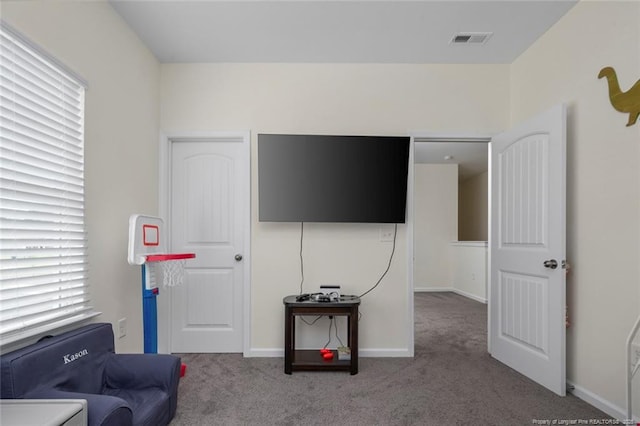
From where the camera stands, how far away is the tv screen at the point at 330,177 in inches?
131

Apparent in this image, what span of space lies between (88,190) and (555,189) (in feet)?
10.6

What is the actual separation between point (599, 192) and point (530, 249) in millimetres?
655

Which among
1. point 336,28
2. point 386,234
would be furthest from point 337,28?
point 386,234

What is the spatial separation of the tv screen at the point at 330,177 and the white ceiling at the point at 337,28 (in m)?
0.77

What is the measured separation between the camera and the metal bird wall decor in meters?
2.18

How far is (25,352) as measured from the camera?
1653mm

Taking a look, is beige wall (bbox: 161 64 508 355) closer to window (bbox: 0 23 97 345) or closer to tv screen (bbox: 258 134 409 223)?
tv screen (bbox: 258 134 409 223)

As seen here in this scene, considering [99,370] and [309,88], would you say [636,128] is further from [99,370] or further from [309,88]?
[99,370]

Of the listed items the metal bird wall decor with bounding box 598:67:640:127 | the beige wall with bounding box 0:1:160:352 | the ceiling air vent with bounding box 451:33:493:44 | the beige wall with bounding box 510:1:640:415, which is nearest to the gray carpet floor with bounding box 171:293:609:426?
the beige wall with bounding box 510:1:640:415

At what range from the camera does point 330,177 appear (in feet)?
10.9

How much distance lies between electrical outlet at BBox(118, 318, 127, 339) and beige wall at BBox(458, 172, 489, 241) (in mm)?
6920

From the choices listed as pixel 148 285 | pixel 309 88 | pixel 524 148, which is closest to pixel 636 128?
pixel 524 148

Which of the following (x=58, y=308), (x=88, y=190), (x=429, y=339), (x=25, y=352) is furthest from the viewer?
(x=429, y=339)

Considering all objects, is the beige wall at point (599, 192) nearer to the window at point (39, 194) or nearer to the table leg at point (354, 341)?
the table leg at point (354, 341)
